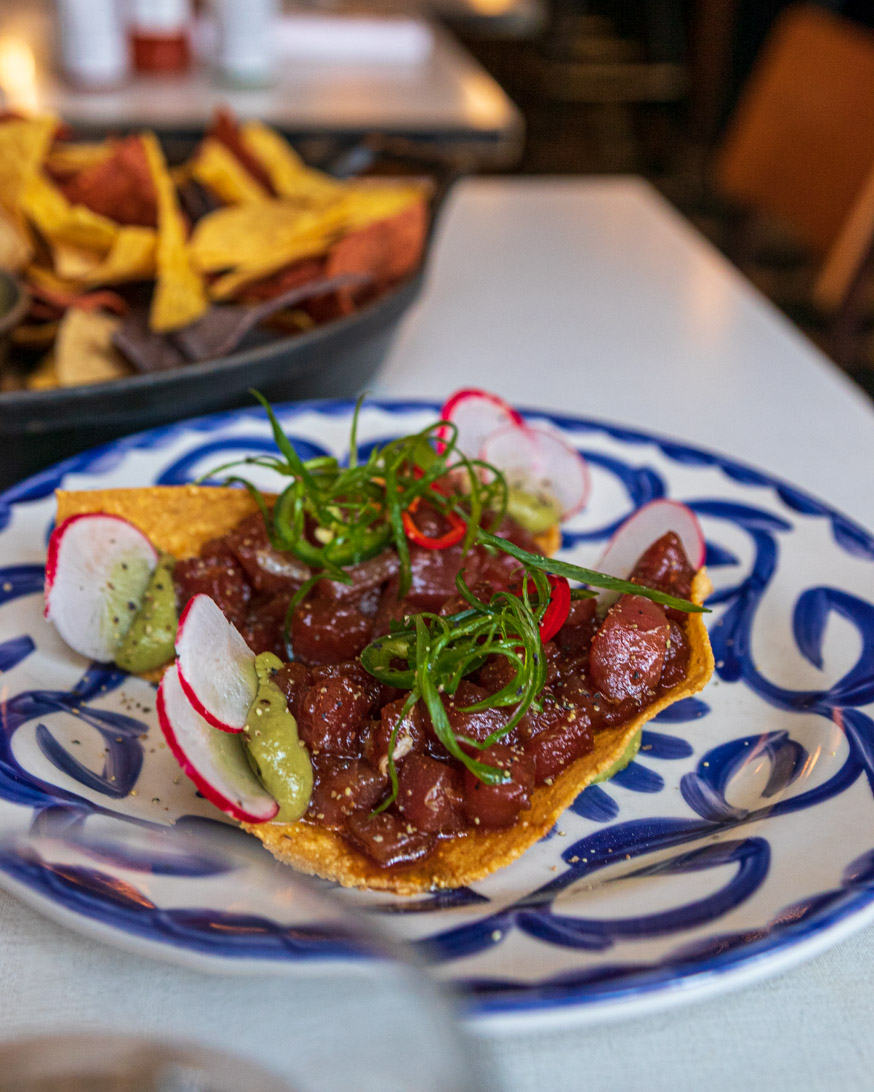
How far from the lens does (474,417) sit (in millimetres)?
1484

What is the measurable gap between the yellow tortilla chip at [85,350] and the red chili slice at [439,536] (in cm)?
54

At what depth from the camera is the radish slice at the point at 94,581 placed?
3.76 feet

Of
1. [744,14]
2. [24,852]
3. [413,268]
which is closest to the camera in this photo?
[24,852]

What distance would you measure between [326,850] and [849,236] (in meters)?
2.13

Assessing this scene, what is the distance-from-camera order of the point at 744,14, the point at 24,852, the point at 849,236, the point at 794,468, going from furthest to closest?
the point at 744,14
the point at 849,236
the point at 794,468
the point at 24,852

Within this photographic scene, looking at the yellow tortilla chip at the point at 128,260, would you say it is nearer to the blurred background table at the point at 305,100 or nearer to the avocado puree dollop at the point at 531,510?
the avocado puree dollop at the point at 531,510

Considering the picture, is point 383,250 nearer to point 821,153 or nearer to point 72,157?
point 72,157

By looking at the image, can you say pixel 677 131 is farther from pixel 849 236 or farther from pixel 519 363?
pixel 519 363

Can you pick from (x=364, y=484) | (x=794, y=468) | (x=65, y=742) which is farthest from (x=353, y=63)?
(x=65, y=742)

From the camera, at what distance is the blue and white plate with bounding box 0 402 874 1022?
2.14ft

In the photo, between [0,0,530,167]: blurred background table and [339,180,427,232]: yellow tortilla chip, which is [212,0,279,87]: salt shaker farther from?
[339,180,427,232]: yellow tortilla chip

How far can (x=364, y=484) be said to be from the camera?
1256 millimetres

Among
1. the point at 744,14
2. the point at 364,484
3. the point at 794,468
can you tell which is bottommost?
the point at 744,14

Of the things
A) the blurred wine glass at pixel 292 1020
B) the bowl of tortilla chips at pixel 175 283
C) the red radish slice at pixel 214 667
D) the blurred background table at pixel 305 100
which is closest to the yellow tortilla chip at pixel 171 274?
the bowl of tortilla chips at pixel 175 283
